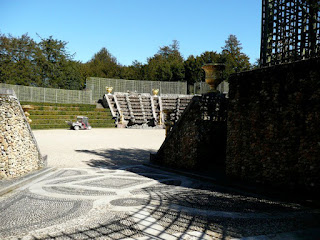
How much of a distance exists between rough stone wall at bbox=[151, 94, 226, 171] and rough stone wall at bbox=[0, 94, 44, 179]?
4274 millimetres

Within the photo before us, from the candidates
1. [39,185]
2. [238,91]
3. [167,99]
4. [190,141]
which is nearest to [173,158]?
[190,141]

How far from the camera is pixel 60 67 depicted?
163 feet

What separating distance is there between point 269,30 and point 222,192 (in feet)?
14.9

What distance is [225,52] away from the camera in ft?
188

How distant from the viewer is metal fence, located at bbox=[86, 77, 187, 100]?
123ft

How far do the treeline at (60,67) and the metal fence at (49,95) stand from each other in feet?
43.3

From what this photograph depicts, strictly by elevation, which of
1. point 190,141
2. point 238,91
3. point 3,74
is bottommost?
point 190,141

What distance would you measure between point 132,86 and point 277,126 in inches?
1350

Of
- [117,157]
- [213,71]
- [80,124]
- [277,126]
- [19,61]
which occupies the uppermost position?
[19,61]

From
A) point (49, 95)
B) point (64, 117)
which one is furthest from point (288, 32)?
point (49, 95)

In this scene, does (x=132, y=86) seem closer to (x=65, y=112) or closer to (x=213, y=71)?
(x=65, y=112)

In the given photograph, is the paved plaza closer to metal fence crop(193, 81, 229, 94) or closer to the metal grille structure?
the metal grille structure

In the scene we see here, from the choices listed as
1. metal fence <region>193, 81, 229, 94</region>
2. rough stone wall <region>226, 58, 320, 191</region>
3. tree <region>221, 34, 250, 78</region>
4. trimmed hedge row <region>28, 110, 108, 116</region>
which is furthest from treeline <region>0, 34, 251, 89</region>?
rough stone wall <region>226, 58, 320, 191</region>

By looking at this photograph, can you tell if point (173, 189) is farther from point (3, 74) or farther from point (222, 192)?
point (3, 74)
